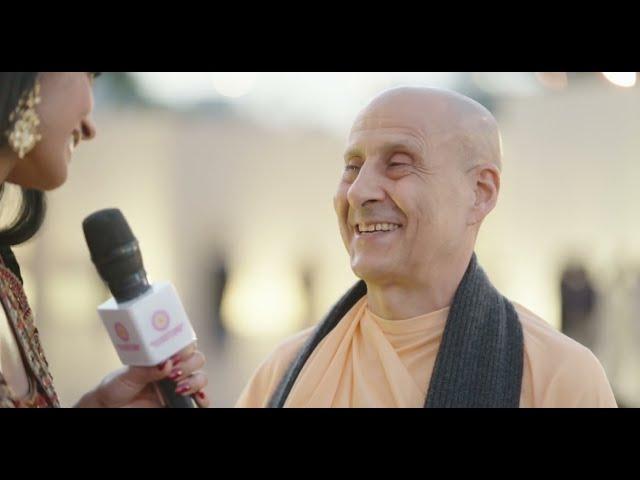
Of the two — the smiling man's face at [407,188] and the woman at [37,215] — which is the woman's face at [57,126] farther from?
the smiling man's face at [407,188]

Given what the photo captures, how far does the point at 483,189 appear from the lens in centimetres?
247

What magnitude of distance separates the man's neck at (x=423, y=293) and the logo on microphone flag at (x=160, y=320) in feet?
1.81

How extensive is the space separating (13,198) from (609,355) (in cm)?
790

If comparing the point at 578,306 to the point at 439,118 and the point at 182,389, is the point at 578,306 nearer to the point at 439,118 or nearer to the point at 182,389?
the point at 439,118

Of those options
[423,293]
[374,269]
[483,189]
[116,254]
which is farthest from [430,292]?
[116,254]

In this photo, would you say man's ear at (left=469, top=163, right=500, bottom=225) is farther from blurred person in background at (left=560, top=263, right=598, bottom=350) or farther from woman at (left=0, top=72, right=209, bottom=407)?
blurred person in background at (left=560, top=263, right=598, bottom=350)

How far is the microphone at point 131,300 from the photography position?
2.04 meters

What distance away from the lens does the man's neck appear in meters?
2.43

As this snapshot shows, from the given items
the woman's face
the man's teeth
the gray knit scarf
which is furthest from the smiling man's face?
the woman's face

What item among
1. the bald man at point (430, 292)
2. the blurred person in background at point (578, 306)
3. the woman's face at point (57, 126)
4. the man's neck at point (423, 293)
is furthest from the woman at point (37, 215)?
the blurred person in background at point (578, 306)

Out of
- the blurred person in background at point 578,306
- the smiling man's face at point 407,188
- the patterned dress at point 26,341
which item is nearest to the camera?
the patterned dress at point 26,341

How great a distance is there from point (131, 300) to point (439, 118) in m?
0.78

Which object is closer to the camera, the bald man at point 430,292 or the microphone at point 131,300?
the microphone at point 131,300

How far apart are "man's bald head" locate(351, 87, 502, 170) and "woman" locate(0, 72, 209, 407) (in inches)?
23.7
